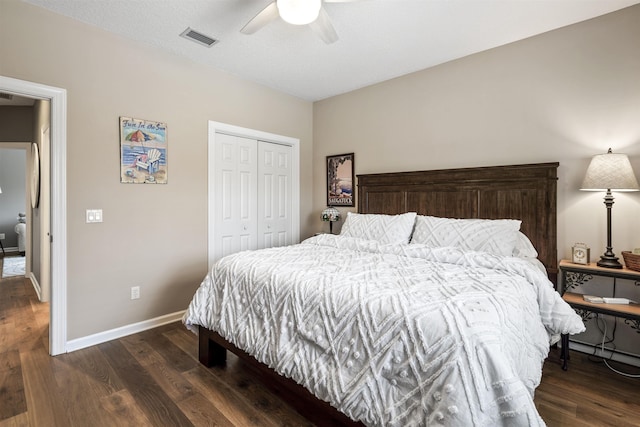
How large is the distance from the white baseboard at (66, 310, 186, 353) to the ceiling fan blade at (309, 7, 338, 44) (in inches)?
114

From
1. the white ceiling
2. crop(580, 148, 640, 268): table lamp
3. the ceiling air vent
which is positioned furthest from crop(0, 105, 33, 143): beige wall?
crop(580, 148, 640, 268): table lamp

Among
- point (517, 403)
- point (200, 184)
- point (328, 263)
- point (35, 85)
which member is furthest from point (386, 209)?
point (35, 85)

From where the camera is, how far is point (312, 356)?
1.55 meters

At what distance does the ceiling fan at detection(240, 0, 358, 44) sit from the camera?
6.14ft

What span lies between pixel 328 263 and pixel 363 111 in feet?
8.25

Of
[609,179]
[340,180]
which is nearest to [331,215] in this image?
[340,180]

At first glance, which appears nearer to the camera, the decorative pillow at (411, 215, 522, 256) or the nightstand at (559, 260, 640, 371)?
the nightstand at (559, 260, 640, 371)

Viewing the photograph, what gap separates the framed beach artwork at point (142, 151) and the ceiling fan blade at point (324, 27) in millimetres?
1780

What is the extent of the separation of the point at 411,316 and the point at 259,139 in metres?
3.19

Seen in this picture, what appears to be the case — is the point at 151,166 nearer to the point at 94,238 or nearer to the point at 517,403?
the point at 94,238

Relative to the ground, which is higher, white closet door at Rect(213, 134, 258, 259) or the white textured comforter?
white closet door at Rect(213, 134, 258, 259)

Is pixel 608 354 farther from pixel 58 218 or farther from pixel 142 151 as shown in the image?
pixel 58 218

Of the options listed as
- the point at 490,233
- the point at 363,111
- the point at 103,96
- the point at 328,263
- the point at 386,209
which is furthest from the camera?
the point at 363,111

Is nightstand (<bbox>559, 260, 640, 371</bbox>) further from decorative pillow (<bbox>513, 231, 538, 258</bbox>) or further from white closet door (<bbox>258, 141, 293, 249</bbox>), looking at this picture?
white closet door (<bbox>258, 141, 293, 249</bbox>)
